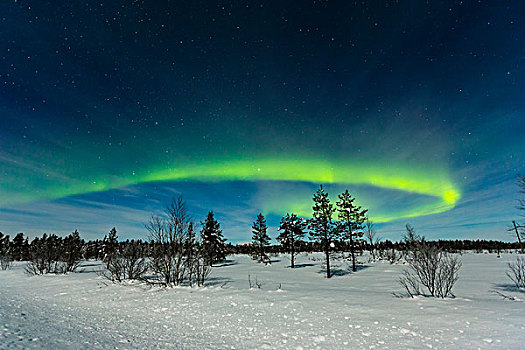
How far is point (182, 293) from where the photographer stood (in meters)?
12.2

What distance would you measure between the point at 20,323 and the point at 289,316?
7723mm

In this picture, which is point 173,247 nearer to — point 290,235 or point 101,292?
point 101,292

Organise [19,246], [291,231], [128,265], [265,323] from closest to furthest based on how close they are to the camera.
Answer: [265,323]
[128,265]
[291,231]
[19,246]

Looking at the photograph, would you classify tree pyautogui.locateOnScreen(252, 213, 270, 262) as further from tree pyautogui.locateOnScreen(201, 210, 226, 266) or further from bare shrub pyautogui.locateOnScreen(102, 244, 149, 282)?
bare shrub pyautogui.locateOnScreen(102, 244, 149, 282)

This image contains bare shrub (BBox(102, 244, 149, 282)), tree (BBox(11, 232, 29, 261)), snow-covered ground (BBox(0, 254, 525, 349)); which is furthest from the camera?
tree (BBox(11, 232, 29, 261))

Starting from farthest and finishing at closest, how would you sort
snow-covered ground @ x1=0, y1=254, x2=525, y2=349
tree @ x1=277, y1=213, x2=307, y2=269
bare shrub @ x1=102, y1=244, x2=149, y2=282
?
1. tree @ x1=277, y1=213, x2=307, y2=269
2. bare shrub @ x1=102, y1=244, x2=149, y2=282
3. snow-covered ground @ x1=0, y1=254, x2=525, y2=349

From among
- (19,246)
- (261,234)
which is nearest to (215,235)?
(261,234)

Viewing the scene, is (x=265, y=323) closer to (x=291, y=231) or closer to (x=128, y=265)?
(x=128, y=265)

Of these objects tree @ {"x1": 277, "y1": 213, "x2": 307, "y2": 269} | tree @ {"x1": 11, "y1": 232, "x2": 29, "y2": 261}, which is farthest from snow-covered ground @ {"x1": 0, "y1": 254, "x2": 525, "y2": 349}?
tree @ {"x1": 11, "y1": 232, "x2": 29, "y2": 261}

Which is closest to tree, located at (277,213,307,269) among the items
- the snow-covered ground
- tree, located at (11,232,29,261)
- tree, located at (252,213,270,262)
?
tree, located at (252,213,270,262)

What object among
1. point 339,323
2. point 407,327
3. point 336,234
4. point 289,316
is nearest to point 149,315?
point 289,316

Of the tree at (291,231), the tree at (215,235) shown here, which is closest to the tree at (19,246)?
the tree at (215,235)

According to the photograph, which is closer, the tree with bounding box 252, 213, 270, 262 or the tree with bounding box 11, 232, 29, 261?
the tree with bounding box 252, 213, 270, 262

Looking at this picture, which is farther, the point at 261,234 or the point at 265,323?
the point at 261,234
